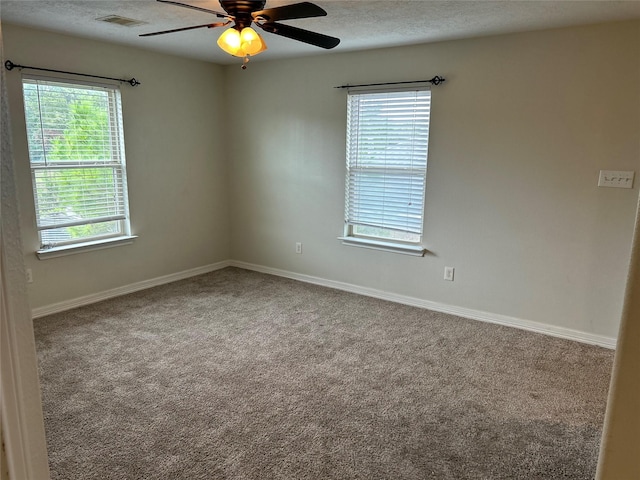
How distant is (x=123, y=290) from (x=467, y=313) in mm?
3315

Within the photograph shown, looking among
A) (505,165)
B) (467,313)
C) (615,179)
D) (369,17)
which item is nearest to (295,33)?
(369,17)

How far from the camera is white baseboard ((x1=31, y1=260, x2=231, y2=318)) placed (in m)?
3.86

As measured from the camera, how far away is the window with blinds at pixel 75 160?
364cm

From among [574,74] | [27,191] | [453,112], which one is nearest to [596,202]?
[574,74]

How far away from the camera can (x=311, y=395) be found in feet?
8.68

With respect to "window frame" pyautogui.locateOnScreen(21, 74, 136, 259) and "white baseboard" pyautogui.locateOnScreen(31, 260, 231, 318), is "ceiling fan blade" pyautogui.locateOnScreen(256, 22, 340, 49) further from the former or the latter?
"white baseboard" pyautogui.locateOnScreen(31, 260, 231, 318)

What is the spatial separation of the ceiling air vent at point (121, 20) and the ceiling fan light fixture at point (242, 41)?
123 cm

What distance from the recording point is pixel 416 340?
135 inches

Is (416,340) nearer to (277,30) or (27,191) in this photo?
(277,30)

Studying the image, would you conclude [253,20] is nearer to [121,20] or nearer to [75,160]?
[121,20]

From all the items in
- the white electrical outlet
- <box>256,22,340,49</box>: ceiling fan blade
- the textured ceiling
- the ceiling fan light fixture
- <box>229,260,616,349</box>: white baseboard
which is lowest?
<box>229,260,616,349</box>: white baseboard

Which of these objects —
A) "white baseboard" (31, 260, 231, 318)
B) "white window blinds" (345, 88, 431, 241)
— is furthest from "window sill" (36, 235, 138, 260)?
"white window blinds" (345, 88, 431, 241)

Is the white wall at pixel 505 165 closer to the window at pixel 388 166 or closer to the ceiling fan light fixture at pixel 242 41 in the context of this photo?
the window at pixel 388 166

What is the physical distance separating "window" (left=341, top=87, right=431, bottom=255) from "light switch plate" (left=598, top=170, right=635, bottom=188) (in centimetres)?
136
